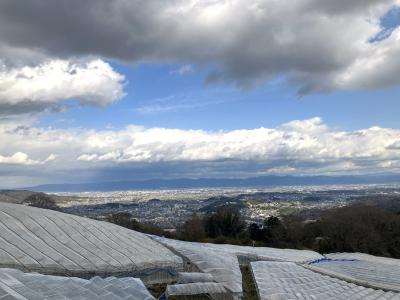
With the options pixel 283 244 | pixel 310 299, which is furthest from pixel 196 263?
pixel 283 244

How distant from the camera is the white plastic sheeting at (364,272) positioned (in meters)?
25.5

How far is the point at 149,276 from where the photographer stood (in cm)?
2180

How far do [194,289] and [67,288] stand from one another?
21.9 ft

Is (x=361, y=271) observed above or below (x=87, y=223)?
below

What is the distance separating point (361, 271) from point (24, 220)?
68.5 ft

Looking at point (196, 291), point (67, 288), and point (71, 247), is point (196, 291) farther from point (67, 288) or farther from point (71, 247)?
point (67, 288)

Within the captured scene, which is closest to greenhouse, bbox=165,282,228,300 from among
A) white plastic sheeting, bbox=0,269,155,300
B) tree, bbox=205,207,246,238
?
white plastic sheeting, bbox=0,269,155,300

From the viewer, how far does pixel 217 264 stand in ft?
75.3

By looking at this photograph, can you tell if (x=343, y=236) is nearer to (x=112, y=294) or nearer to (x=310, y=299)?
(x=310, y=299)

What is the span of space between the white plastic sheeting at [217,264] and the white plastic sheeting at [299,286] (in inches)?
39.5

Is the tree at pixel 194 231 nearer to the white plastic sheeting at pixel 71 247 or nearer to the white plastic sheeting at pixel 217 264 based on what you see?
the white plastic sheeting at pixel 217 264

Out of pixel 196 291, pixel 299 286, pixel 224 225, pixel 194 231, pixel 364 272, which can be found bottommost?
pixel 194 231

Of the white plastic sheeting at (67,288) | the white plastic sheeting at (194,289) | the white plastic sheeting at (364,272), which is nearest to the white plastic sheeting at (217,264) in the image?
the white plastic sheeting at (194,289)

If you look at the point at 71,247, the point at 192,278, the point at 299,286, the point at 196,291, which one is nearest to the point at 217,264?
the point at 192,278
